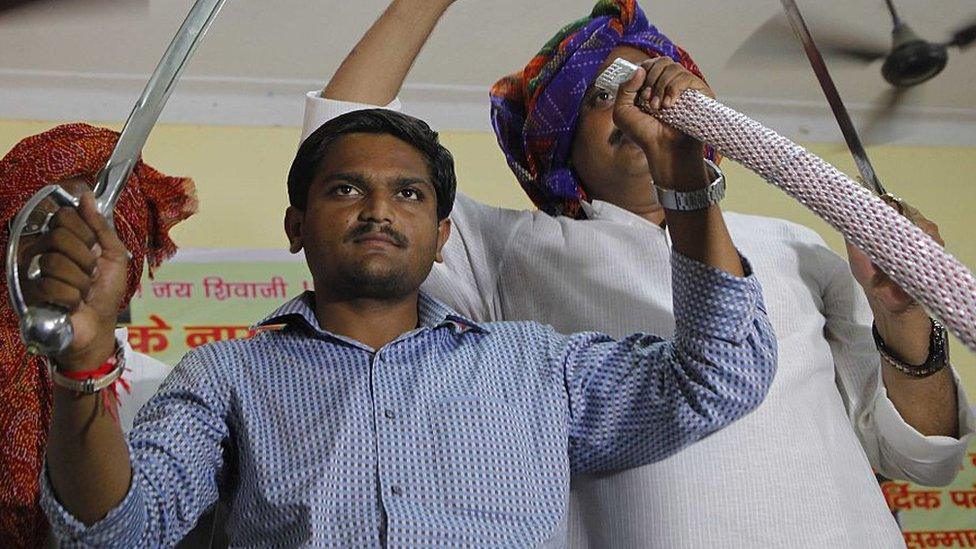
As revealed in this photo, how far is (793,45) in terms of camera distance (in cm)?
273

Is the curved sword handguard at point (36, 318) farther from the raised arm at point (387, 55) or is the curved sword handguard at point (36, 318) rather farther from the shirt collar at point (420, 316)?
the raised arm at point (387, 55)

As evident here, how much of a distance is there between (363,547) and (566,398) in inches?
10.5

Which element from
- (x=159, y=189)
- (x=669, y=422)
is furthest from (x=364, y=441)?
(x=159, y=189)

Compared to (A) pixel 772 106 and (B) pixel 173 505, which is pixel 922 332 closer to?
(B) pixel 173 505

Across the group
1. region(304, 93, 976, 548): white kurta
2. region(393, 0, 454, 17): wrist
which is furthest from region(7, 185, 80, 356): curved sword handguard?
region(393, 0, 454, 17): wrist

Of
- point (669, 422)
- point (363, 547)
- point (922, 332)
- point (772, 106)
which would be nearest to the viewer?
point (363, 547)

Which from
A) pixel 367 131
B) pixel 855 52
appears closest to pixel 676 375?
pixel 367 131

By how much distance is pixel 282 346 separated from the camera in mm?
1254

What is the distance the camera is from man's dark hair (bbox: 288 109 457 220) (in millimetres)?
1366

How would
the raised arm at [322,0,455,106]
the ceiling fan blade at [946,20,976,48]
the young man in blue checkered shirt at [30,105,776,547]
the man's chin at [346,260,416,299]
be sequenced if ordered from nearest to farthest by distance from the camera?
1. the young man in blue checkered shirt at [30,105,776,547]
2. the man's chin at [346,260,416,299]
3. the raised arm at [322,0,455,106]
4. the ceiling fan blade at [946,20,976,48]

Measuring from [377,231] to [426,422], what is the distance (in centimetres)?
20

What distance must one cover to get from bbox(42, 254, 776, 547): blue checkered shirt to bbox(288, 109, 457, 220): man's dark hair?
0.16 m

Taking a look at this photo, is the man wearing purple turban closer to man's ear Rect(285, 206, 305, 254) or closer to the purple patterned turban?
the purple patterned turban

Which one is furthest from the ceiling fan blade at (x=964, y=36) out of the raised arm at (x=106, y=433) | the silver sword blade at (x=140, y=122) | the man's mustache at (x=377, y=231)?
the silver sword blade at (x=140, y=122)
